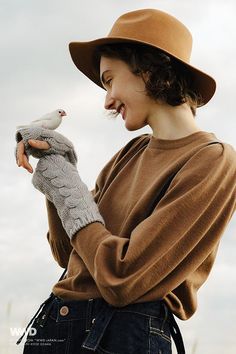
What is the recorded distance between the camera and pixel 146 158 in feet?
10.9

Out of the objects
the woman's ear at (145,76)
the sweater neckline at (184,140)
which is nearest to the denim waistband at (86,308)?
the sweater neckline at (184,140)

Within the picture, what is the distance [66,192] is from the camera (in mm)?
3178

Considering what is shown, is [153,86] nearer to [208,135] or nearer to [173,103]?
[173,103]

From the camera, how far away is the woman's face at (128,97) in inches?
126

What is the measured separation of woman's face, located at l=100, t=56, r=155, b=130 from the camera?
3195 millimetres

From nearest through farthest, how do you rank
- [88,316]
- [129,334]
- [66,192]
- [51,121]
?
[129,334] → [88,316] → [66,192] → [51,121]

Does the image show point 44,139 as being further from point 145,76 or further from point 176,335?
point 176,335

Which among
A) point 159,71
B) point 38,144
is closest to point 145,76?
point 159,71

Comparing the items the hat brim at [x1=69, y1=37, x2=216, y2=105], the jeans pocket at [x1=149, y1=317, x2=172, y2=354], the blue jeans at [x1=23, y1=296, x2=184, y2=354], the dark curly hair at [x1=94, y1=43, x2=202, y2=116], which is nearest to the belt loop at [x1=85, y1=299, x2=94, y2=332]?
the blue jeans at [x1=23, y1=296, x2=184, y2=354]

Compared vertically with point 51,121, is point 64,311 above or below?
below

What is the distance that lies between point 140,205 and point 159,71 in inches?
23.7

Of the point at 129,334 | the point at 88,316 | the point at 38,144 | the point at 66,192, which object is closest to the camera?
the point at 129,334

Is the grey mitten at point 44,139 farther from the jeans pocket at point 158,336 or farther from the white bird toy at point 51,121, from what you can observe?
the jeans pocket at point 158,336

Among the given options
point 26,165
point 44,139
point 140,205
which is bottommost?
point 140,205
